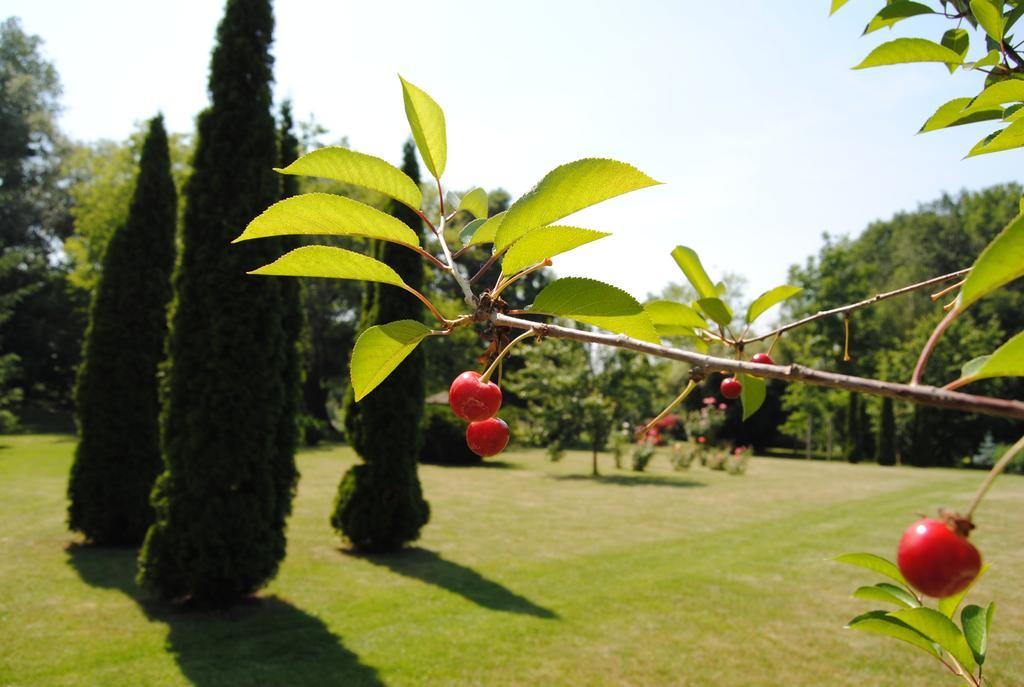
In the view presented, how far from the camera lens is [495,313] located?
Answer: 0.79 meters

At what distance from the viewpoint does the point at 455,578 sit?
24.8 feet

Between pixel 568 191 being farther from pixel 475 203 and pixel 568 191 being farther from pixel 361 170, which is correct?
pixel 475 203

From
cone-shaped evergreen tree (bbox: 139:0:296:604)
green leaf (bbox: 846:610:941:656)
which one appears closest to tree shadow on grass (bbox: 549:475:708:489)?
cone-shaped evergreen tree (bbox: 139:0:296:604)

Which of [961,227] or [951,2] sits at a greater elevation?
[961,227]

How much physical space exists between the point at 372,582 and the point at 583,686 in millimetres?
3177

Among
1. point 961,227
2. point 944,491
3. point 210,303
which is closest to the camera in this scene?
point 210,303

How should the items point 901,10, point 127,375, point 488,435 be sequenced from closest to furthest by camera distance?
point 488,435
point 901,10
point 127,375

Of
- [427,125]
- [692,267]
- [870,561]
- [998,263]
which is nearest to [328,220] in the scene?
[427,125]

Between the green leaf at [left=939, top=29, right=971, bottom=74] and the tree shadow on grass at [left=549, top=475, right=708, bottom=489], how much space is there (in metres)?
14.8

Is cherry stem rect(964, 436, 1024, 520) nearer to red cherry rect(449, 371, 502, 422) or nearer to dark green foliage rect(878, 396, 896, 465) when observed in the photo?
red cherry rect(449, 371, 502, 422)

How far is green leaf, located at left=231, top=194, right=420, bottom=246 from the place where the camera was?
31.3 inches

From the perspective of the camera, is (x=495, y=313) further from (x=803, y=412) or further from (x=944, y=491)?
(x=803, y=412)

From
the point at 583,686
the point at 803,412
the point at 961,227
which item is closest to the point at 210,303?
the point at 583,686

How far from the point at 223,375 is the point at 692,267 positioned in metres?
5.85
